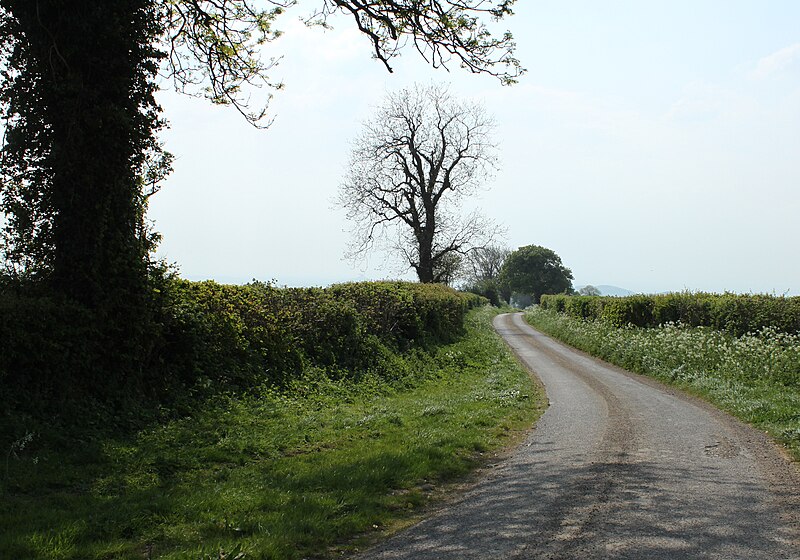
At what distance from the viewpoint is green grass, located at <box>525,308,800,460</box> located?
40.8 ft

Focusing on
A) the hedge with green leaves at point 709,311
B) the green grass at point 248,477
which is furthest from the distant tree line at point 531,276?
the green grass at point 248,477

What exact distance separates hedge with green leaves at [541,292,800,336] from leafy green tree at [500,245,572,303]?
236 feet

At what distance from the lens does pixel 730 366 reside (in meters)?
17.8

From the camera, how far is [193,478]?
303 inches

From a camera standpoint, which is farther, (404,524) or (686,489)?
(686,489)

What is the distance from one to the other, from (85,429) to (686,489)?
8140mm

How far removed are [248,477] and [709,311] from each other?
74.1ft

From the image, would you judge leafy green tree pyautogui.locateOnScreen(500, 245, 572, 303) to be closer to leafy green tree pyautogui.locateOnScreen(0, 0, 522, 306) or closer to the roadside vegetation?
the roadside vegetation

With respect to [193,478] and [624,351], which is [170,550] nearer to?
[193,478]

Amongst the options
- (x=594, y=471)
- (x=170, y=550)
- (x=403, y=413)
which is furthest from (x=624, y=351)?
(x=170, y=550)

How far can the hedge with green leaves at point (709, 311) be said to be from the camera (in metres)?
21.2

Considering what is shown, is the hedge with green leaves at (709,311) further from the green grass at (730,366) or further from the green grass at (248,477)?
the green grass at (248,477)

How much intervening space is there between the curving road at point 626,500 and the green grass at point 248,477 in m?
0.75

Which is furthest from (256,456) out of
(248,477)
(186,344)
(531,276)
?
(531,276)
